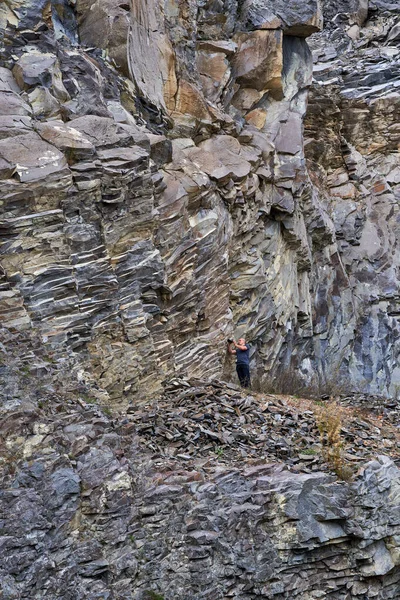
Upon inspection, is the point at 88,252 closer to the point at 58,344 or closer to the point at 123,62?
the point at 58,344

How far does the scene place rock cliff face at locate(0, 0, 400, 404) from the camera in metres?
10.8

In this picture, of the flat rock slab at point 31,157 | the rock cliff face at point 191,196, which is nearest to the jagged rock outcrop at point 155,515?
the rock cliff face at point 191,196

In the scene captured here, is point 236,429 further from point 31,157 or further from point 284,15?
point 284,15

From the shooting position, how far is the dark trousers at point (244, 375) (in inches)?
580

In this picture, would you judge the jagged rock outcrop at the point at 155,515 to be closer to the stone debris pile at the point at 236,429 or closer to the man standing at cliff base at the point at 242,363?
the stone debris pile at the point at 236,429

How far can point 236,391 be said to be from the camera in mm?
12586

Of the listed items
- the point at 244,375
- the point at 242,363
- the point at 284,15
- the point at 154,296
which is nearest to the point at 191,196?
the point at 154,296

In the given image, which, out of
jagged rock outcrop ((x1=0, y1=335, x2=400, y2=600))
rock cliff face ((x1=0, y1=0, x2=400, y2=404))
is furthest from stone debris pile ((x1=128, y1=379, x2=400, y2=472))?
rock cliff face ((x1=0, y1=0, x2=400, y2=404))

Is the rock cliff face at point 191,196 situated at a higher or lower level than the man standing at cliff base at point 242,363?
higher

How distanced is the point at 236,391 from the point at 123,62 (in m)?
6.52

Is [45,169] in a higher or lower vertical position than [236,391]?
higher

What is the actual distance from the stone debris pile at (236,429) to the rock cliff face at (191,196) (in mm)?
845

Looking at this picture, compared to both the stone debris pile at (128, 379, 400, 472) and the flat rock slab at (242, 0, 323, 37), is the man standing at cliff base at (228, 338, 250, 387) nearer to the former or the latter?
the stone debris pile at (128, 379, 400, 472)


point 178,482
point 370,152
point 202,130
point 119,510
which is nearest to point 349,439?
point 178,482
